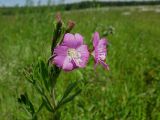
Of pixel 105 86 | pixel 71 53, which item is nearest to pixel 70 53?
pixel 71 53

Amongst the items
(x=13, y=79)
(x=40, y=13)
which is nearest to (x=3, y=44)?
(x=40, y=13)

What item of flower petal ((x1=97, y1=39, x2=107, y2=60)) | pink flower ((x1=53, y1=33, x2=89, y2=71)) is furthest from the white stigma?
flower petal ((x1=97, y1=39, x2=107, y2=60))

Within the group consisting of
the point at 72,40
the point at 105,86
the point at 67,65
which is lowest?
the point at 105,86

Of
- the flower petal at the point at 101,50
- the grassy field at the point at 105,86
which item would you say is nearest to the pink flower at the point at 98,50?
the flower petal at the point at 101,50

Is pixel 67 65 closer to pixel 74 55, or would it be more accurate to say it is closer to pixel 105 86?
pixel 74 55

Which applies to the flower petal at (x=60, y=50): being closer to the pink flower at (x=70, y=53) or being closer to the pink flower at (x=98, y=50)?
the pink flower at (x=70, y=53)

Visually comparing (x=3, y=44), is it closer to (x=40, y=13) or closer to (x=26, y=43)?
(x=26, y=43)

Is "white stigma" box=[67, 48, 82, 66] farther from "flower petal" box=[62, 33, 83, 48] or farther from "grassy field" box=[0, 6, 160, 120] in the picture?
"grassy field" box=[0, 6, 160, 120]
